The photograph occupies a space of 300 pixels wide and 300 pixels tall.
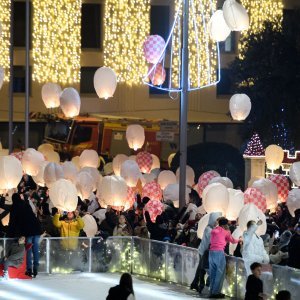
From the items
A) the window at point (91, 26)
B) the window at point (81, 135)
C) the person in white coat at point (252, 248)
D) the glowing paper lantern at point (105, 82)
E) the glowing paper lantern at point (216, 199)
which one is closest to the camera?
the person in white coat at point (252, 248)

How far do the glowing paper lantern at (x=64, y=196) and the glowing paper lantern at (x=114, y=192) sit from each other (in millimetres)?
1927

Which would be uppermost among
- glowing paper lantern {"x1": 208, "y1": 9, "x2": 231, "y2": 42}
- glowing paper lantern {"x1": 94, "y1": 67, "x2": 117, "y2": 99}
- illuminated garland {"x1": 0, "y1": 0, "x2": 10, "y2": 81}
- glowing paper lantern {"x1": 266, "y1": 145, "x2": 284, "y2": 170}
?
illuminated garland {"x1": 0, "y1": 0, "x2": 10, "y2": 81}

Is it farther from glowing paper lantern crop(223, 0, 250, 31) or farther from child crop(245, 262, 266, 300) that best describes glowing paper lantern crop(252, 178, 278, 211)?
child crop(245, 262, 266, 300)

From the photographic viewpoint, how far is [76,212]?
2766 centimetres

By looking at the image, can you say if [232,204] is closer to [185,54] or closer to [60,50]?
[185,54]

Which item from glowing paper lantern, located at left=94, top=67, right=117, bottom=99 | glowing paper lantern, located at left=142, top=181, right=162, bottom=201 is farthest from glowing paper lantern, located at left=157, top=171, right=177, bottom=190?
glowing paper lantern, located at left=94, top=67, right=117, bottom=99

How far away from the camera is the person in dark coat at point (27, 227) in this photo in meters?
26.0

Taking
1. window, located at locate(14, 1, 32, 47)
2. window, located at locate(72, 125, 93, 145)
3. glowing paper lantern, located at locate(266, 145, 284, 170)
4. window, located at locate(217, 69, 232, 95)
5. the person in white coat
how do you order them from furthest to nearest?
window, located at locate(14, 1, 32, 47)
window, located at locate(217, 69, 232, 95)
window, located at locate(72, 125, 93, 145)
glowing paper lantern, located at locate(266, 145, 284, 170)
the person in white coat

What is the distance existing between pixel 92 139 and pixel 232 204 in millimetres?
24435

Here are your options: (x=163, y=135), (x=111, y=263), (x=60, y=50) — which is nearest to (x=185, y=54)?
(x=111, y=263)

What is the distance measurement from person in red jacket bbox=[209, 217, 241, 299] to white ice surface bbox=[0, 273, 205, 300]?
1.92 ft

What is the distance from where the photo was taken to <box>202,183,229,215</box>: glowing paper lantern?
26000 mm

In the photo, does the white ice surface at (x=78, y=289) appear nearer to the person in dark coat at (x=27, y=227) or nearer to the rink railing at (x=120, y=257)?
the rink railing at (x=120, y=257)

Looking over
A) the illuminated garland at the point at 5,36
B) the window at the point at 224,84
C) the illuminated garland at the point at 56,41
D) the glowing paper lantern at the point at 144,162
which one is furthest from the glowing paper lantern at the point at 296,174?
the window at the point at 224,84
